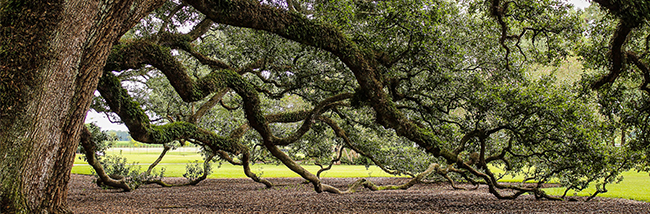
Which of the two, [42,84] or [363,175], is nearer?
[42,84]

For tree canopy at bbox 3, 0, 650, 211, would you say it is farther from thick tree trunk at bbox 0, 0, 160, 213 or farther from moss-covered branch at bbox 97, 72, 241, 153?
thick tree trunk at bbox 0, 0, 160, 213

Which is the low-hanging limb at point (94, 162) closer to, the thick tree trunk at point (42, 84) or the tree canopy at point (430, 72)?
the tree canopy at point (430, 72)

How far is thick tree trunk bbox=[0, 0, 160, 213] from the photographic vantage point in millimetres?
3080

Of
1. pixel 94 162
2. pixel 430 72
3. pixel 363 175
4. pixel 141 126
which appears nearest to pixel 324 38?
pixel 430 72

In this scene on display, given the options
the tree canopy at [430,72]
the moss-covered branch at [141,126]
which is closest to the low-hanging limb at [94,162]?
the tree canopy at [430,72]

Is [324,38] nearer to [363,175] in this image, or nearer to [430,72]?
[430,72]

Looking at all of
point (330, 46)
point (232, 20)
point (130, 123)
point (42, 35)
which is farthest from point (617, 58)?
point (130, 123)

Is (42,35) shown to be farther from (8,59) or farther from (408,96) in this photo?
(408,96)

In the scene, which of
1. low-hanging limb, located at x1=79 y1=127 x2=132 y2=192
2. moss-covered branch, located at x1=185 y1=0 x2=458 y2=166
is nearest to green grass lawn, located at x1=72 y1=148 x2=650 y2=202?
low-hanging limb, located at x1=79 y1=127 x2=132 y2=192

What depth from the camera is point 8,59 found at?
308 cm

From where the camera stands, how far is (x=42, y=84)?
10.3 feet

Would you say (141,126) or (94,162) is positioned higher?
(141,126)

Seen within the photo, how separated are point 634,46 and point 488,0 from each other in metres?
2.91

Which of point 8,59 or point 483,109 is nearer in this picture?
point 8,59
